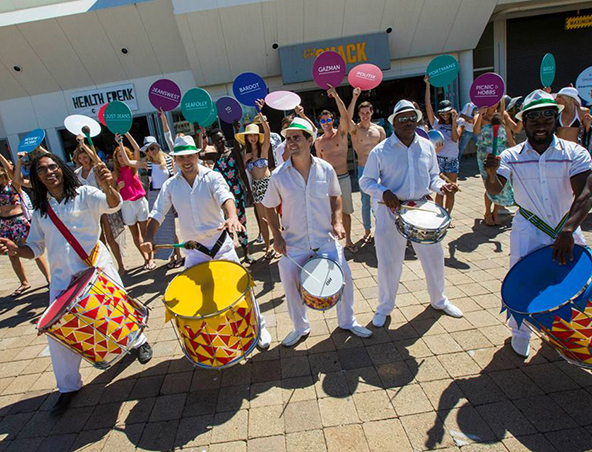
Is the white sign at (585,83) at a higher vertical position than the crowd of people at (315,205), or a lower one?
higher

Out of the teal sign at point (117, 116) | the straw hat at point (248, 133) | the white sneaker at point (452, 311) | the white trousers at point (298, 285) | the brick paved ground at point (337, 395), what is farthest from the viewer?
the straw hat at point (248, 133)

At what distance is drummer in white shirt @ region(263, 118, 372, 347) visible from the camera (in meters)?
3.39

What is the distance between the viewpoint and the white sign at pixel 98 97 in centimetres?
1310

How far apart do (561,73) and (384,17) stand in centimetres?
880

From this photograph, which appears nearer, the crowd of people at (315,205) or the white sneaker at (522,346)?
the crowd of people at (315,205)

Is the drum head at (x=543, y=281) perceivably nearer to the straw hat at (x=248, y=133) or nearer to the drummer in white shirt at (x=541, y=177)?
the drummer in white shirt at (x=541, y=177)

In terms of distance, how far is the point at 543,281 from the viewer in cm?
264

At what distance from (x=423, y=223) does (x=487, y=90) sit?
2.15 m

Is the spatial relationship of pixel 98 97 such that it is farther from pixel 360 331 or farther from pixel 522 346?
pixel 522 346

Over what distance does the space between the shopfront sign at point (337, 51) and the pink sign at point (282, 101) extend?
6959 millimetres

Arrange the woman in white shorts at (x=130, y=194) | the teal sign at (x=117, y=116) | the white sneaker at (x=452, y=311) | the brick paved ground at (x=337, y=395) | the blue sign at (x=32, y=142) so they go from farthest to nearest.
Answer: the woman in white shorts at (x=130, y=194) → the teal sign at (x=117, y=116) → the blue sign at (x=32, y=142) → the white sneaker at (x=452, y=311) → the brick paved ground at (x=337, y=395)

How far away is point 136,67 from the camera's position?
→ 12.8 metres

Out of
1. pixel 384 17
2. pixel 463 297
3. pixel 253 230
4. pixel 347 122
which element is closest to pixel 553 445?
pixel 463 297

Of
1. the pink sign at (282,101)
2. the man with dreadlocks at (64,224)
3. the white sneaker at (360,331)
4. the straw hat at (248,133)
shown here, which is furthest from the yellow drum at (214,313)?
the pink sign at (282,101)
